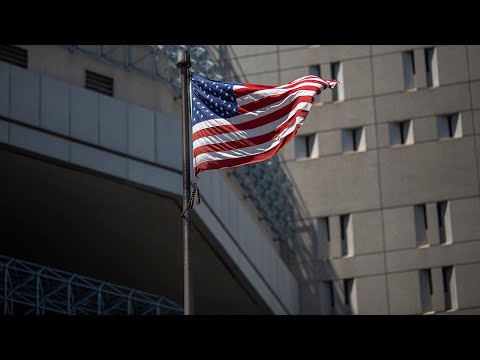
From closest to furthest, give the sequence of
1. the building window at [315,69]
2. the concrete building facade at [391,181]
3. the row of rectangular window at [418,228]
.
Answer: the concrete building facade at [391,181] < the row of rectangular window at [418,228] < the building window at [315,69]

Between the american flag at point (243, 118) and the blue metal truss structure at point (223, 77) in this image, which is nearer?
the american flag at point (243, 118)

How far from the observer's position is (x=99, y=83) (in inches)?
1674

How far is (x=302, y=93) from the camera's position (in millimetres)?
27891

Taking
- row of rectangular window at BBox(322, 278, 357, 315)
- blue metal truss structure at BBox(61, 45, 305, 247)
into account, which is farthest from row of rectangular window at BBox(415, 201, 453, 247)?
blue metal truss structure at BBox(61, 45, 305, 247)

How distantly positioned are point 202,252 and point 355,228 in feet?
54.5

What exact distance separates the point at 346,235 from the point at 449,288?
4844 millimetres

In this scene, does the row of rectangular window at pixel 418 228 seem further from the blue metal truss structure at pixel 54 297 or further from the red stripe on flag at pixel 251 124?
the red stripe on flag at pixel 251 124

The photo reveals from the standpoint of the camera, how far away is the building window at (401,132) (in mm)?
61750

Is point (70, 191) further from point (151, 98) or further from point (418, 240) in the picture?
point (418, 240)

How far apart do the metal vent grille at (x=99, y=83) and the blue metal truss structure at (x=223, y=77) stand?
1.64ft

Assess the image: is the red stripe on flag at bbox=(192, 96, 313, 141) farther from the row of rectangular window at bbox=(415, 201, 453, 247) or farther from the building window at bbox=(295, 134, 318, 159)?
the building window at bbox=(295, 134, 318, 159)

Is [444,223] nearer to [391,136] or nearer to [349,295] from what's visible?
[391,136]

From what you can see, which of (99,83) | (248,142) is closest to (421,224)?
(99,83)

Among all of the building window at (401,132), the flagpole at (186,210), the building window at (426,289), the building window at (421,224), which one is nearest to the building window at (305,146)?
the building window at (401,132)
